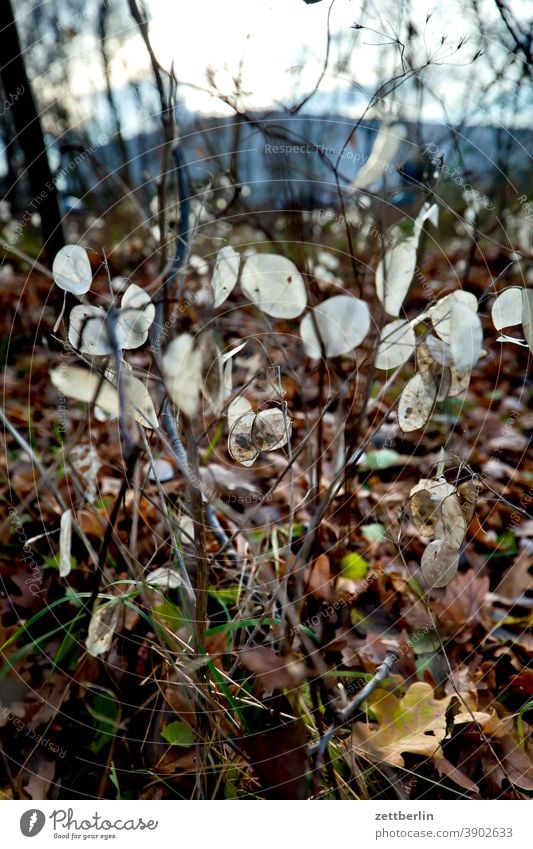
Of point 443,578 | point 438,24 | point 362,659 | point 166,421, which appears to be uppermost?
point 438,24

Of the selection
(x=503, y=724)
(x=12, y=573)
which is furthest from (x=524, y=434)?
(x=12, y=573)

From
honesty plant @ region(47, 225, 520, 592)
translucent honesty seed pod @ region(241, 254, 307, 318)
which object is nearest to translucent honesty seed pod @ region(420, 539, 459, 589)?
honesty plant @ region(47, 225, 520, 592)

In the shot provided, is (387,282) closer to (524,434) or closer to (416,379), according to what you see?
(416,379)

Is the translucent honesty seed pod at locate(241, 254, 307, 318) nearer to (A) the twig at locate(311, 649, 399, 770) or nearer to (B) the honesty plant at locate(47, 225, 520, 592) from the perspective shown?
(B) the honesty plant at locate(47, 225, 520, 592)

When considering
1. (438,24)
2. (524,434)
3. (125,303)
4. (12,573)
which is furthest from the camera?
(524,434)

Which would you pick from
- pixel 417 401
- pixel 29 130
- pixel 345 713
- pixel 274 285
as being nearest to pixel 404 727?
pixel 345 713

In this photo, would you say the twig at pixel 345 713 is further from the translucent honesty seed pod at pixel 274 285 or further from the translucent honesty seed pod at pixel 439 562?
the translucent honesty seed pod at pixel 274 285
